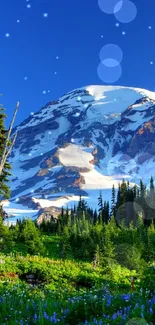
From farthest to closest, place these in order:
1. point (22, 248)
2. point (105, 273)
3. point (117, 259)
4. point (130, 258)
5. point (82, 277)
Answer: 1. point (22, 248)
2. point (117, 259)
3. point (130, 258)
4. point (105, 273)
5. point (82, 277)

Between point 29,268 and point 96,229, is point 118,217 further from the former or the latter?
point 29,268

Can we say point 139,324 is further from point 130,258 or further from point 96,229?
point 96,229

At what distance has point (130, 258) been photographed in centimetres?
3728

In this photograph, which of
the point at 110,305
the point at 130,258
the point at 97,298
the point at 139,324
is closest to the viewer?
the point at 139,324

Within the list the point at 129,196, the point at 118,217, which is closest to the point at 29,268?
the point at 118,217

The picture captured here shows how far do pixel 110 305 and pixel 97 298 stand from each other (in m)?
0.73

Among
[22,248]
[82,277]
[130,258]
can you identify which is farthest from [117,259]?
[82,277]

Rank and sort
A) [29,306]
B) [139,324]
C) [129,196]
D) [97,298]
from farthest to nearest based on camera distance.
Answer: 1. [129,196]
2. [29,306]
3. [97,298]
4. [139,324]

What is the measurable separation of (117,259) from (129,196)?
88.8 metres

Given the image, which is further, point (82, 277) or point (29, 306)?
point (82, 277)

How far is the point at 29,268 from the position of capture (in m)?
21.2

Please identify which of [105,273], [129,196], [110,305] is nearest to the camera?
[110,305]

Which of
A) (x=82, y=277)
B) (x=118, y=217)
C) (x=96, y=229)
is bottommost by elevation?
(x=82, y=277)

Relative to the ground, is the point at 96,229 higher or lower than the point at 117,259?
higher
